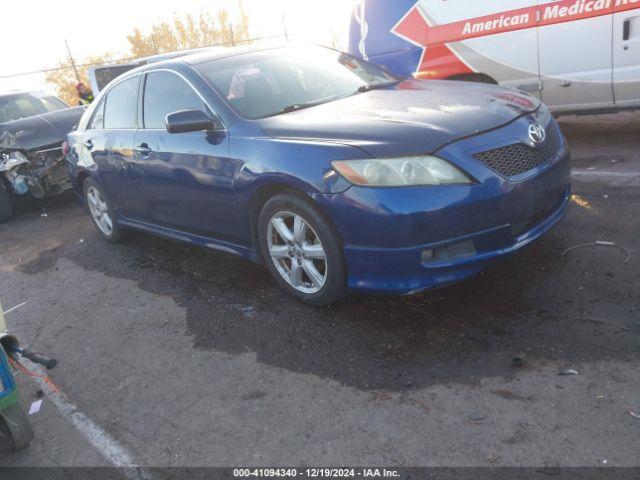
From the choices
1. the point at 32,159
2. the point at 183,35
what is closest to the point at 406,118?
the point at 32,159

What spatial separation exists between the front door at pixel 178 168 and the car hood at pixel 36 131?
153 inches

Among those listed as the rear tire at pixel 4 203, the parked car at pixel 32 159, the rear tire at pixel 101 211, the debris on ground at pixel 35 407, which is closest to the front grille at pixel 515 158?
the debris on ground at pixel 35 407

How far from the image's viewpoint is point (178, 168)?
415 centimetres

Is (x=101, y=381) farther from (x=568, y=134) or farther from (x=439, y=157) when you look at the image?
(x=568, y=134)

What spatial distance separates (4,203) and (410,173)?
708 cm

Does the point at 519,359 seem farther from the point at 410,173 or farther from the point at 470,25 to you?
the point at 470,25

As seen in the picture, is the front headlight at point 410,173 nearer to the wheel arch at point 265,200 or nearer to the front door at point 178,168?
the wheel arch at point 265,200

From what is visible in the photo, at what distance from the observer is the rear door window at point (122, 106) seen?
16.0 feet

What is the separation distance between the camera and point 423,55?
695 cm

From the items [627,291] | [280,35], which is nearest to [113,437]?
[627,291]

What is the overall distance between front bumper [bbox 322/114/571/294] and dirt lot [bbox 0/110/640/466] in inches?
13.8

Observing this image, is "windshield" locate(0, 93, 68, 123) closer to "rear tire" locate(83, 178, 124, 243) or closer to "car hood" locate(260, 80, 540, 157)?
"rear tire" locate(83, 178, 124, 243)

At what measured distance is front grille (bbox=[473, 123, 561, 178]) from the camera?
3062 mm

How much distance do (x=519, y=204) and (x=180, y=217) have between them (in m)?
2.53
